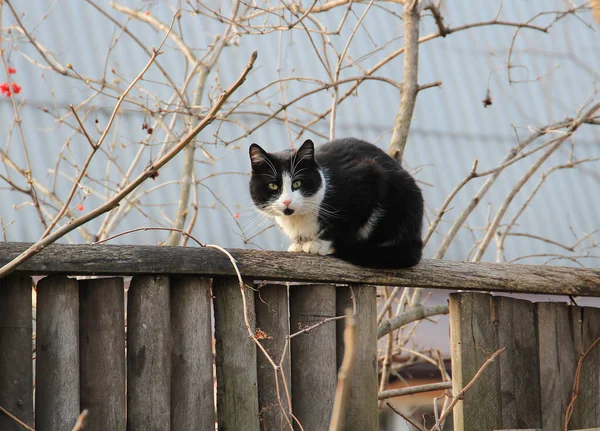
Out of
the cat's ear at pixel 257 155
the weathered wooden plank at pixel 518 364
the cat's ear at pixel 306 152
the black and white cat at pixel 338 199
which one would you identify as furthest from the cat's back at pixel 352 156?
the weathered wooden plank at pixel 518 364

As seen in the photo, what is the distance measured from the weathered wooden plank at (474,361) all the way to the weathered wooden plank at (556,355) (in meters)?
0.26

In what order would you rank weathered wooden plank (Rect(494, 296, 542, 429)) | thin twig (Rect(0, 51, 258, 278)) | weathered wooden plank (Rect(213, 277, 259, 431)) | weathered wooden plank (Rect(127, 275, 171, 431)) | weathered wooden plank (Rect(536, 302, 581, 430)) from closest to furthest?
thin twig (Rect(0, 51, 258, 278)) → weathered wooden plank (Rect(127, 275, 171, 431)) → weathered wooden plank (Rect(213, 277, 259, 431)) → weathered wooden plank (Rect(494, 296, 542, 429)) → weathered wooden plank (Rect(536, 302, 581, 430))

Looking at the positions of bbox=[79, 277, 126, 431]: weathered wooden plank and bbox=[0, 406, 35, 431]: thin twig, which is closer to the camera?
bbox=[0, 406, 35, 431]: thin twig

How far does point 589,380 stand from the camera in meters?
3.48

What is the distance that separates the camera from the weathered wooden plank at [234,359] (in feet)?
8.59

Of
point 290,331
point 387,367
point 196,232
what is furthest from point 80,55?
point 290,331

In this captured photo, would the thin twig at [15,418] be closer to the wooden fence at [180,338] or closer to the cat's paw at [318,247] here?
the wooden fence at [180,338]

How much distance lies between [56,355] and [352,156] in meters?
1.53

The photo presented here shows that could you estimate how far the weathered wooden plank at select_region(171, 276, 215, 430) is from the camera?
8.39 feet

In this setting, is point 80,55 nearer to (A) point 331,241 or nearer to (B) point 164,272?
(A) point 331,241

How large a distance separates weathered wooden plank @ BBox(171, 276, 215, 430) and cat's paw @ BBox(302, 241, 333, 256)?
1.99ft

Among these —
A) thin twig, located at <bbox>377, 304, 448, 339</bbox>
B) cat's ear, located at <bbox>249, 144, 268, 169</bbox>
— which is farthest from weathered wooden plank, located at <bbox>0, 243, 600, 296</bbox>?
thin twig, located at <bbox>377, 304, 448, 339</bbox>

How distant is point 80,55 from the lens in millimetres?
5906

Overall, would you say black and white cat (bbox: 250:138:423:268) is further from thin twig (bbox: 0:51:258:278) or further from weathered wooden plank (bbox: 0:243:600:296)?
thin twig (bbox: 0:51:258:278)
